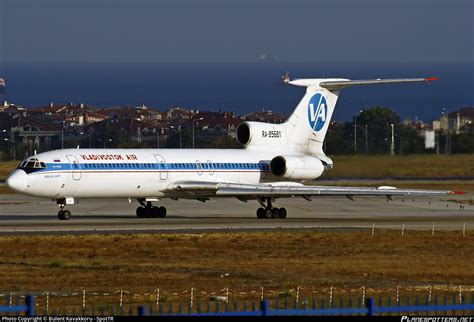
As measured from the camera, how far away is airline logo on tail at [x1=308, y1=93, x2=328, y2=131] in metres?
61.5

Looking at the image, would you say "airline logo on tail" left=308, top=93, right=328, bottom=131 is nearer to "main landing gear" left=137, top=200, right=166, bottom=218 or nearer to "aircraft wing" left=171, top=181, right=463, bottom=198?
"aircraft wing" left=171, top=181, right=463, bottom=198

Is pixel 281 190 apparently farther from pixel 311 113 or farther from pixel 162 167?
pixel 311 113

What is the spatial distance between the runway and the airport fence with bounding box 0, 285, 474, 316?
16783 mm

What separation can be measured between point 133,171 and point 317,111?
36.8 feet

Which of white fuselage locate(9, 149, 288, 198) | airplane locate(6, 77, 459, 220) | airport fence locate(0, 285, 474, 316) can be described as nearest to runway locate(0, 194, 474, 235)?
airplane locate(6, 77, 459, 220)

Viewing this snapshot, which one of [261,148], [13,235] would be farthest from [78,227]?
[261,148]

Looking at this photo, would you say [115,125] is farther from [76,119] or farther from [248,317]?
[248,317]

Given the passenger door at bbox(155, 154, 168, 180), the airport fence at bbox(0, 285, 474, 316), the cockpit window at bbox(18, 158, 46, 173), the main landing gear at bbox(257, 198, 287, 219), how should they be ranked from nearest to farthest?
1. the airport fence at bbox(0, 285, 474, 316)
2. the cockpit window at bbox(18, 158, 46, 173)
3. the passenger door at bbox(155, 154, 168, 180)
4. the main landing gear at bbox(257, 198, 287, 219)

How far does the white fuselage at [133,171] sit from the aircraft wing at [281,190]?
24.7 inches

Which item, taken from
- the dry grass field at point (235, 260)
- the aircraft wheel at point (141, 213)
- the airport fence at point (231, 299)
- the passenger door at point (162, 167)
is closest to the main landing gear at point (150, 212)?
the aircraft wheel at point (141, 213)

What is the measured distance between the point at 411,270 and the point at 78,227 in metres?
17.4

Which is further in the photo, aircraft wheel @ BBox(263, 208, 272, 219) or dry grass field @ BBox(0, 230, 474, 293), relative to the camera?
aircraft wheel @ BBox(263, 208, 272, 219)

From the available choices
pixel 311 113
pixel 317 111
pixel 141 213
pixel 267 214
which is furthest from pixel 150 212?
pixel 317 111

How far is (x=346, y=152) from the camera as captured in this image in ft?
248
